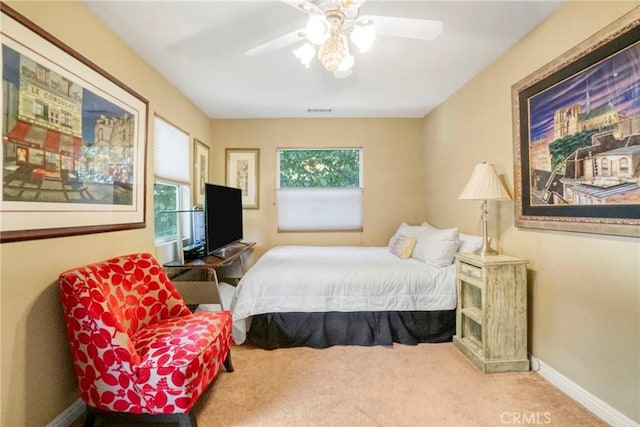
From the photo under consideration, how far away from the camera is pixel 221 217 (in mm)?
3100

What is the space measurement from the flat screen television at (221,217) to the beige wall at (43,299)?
2.72 ft

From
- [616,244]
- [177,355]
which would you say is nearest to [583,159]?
[616,244]

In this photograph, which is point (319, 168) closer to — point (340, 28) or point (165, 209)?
point (165, 209)

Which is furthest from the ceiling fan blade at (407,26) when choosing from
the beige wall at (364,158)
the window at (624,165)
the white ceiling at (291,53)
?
the beige wall at (364,158)

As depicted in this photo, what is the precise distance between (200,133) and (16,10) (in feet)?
7.91

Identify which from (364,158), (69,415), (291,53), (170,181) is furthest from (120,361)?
(364,158)

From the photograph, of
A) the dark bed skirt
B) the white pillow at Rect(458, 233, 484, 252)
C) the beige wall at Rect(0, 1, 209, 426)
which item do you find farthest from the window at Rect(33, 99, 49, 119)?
the white pillow at Rect(458, 233, 484, 252)

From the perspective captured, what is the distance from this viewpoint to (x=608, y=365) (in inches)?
63.7

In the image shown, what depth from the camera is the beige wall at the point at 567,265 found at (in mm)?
1534

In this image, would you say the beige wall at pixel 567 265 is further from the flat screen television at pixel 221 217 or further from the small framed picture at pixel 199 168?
the small framed picture at pixel 199 168

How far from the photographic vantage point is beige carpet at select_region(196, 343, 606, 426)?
1649 millimetres

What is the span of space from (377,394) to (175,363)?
1212mm

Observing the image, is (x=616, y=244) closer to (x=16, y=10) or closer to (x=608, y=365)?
(x=608, y=365)

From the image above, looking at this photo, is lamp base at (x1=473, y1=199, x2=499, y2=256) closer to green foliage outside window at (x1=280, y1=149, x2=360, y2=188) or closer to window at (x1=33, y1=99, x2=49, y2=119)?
green foliage outside window at (x1=280, y1=149, x2=360, y2=188)
